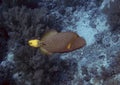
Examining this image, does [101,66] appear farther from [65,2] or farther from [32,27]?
[65,2]

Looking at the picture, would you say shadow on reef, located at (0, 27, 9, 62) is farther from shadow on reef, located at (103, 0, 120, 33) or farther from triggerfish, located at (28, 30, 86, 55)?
triggerfish, located at (28, 30, 86, 55)

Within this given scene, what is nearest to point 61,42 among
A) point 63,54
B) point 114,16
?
point 63,54

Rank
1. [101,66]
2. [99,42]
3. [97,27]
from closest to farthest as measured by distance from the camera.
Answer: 1. [101,66]
2. [99,42]
3. [97,27]

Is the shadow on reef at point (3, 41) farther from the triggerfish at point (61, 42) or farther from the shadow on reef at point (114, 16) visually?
the triggerfish at point (61, 42)

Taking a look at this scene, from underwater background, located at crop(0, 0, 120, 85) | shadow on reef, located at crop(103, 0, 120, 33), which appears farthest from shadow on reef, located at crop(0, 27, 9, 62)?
shadow on reef, located at crop(103, 0, 120, 33)

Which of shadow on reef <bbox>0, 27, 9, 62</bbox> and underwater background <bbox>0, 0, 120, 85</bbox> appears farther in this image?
shadow on reef <bbox>0, 27, 9, 62</bbox>

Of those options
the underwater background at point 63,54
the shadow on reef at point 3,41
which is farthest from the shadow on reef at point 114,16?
the shadow on reef at point 3,41

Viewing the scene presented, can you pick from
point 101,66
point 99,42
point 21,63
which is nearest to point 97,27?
point 99,42
